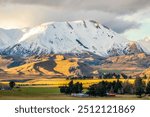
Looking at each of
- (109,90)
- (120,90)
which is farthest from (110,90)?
(120,90)

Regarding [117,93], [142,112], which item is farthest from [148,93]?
[142,112]

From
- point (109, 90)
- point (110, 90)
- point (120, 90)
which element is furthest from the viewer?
point (120, 90)

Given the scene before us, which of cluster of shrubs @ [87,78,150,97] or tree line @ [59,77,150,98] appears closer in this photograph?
cluster of shrubs @ [87,78,150,97]

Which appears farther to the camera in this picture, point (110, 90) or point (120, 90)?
point (120, 90)

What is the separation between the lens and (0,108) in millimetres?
48312

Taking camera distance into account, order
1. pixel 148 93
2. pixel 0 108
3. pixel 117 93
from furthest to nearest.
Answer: pixel 117 93 → pixel 148 93 → pixel 0 108

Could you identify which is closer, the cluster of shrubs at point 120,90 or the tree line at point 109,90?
the cluster of shrubs at point 120,90

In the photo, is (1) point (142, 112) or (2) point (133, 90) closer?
(1) point (142, 112)

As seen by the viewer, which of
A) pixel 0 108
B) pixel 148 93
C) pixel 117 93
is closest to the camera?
pixel 0 108

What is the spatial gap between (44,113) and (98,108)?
565 cm

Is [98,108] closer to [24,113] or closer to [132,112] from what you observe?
[132,112]

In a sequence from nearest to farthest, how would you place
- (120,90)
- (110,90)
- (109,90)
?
(110,90), (109,90), (120,90)

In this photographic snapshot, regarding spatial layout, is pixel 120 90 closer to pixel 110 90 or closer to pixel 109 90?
pixel 109 90

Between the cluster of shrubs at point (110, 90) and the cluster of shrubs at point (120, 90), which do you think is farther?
the cluster of shrubs at point (110, 90)
